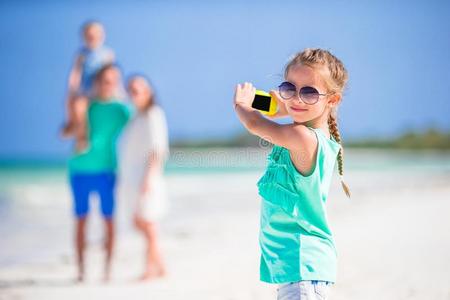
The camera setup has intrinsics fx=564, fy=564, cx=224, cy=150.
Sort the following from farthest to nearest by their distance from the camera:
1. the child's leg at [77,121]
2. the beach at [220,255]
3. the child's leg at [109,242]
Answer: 1. the child's leg at [77,121]
2. the child's leg at [109,242]
3. the beach at [220,255]

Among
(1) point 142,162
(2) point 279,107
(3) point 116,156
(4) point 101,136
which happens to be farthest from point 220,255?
(2) point 279,107

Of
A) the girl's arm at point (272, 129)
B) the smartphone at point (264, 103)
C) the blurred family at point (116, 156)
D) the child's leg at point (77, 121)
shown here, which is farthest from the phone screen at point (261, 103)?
the child's leg at point (77, 121)

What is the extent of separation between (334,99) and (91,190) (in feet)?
10.2

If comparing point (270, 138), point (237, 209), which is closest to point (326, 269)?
point (270, 138)

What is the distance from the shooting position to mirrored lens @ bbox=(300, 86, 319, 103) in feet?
7.27

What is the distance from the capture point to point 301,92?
2223 millimetres

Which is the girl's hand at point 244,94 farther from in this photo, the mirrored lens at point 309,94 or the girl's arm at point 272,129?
the mirrored lens at point 309,94

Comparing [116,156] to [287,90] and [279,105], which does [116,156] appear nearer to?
[279,105]

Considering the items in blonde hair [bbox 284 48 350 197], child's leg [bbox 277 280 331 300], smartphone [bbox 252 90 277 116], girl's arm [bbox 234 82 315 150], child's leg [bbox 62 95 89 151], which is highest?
blonde hair [bbox 284 48 350 197]

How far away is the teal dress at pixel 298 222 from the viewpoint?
7.31ft

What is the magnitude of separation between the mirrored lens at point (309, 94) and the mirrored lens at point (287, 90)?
0.13ft

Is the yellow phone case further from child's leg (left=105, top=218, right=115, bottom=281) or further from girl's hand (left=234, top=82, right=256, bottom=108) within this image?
child's leg (left=105, top=218, right=115, bottom=281)

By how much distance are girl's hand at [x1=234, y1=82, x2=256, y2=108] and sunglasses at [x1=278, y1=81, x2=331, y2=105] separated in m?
0.12

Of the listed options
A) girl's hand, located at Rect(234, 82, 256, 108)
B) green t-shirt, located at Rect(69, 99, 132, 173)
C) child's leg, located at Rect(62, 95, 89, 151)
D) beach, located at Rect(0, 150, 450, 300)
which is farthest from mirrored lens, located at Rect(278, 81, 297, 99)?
child's leg, located at Rect(62, 95, 89, 151)
